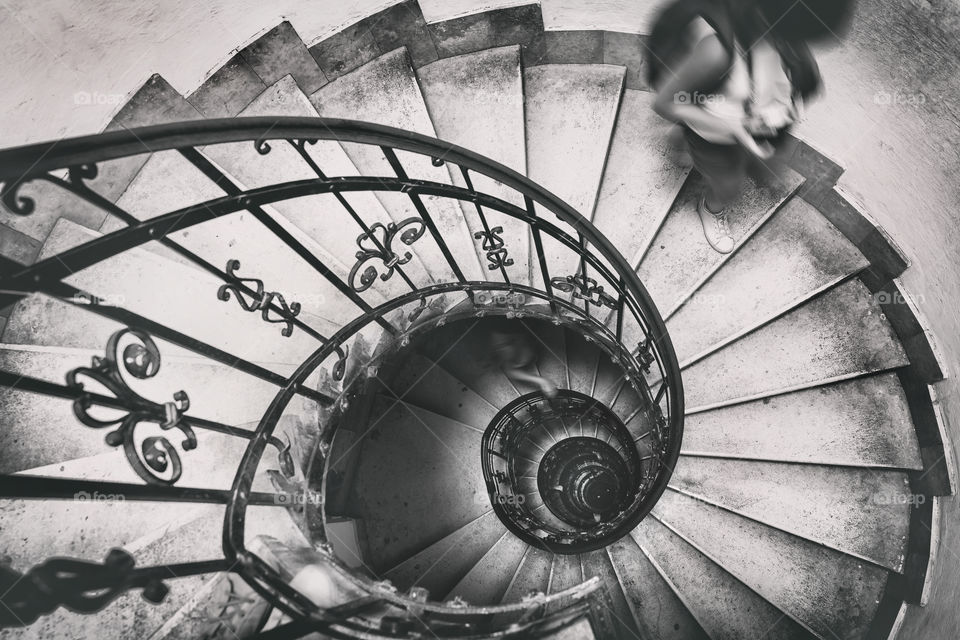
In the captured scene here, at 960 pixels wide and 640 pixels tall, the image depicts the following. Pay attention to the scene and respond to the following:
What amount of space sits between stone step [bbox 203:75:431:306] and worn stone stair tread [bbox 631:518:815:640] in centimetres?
292

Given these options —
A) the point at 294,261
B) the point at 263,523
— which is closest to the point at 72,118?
the point at 294,261

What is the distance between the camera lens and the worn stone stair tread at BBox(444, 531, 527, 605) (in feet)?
15.9

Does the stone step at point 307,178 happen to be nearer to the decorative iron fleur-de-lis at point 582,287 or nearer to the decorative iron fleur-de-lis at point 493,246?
the decorative iron fleur-de-lis at point 493,246

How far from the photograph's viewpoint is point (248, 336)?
348cm

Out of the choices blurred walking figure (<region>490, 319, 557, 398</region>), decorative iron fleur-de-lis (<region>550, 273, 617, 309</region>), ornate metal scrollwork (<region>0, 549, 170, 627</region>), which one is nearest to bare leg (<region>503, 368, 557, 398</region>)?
blurred walking figure (<region>490, 319, 557, 398</region>)

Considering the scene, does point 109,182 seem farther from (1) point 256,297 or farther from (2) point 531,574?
(2) point 531,574

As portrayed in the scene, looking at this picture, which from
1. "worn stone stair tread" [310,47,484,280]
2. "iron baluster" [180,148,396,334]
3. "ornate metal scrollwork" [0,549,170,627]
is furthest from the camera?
"worn stone stair tread" [310,47,484,280]

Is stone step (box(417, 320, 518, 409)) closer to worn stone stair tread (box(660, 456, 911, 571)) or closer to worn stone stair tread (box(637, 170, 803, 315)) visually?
worn stone stair tread (box(637, 170, 803, 315))

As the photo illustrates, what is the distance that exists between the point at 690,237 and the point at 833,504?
2.12 metres

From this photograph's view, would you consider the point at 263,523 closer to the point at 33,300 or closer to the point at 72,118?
the point at 33,300

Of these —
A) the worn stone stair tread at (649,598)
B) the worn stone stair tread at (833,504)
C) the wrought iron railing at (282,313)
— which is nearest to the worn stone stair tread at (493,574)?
the wrought iron railing at (282,313)

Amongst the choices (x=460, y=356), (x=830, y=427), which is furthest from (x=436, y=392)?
(x=830, y=427)

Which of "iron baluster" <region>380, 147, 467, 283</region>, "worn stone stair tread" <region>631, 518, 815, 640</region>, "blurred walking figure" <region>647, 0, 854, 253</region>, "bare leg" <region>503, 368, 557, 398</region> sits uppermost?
"blurred walking figure" <region>647, 0, 854, 253</region>

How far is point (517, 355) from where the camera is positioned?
5.48m
